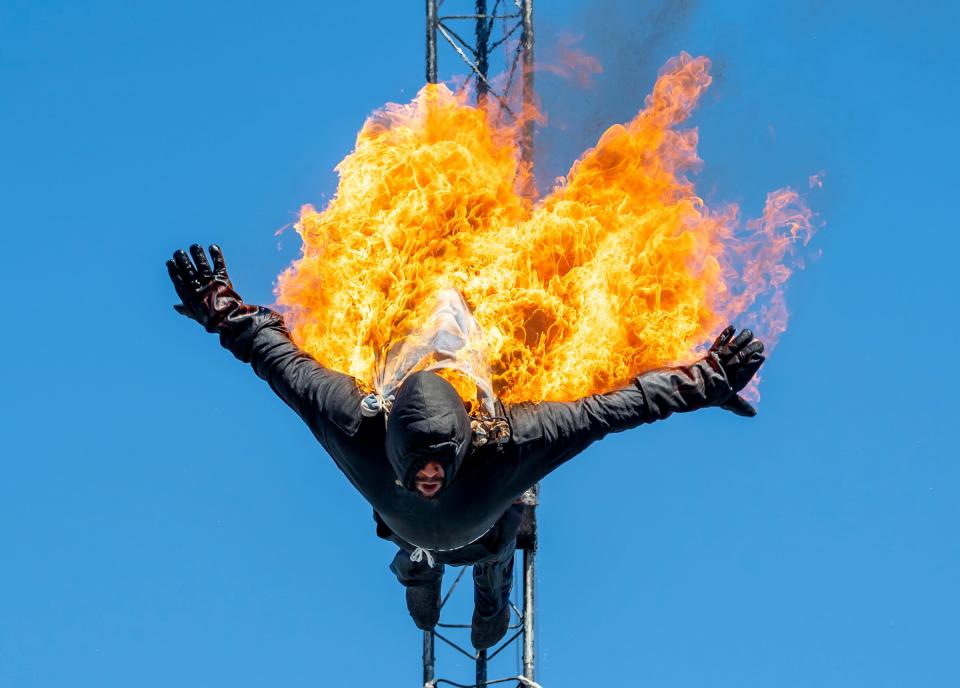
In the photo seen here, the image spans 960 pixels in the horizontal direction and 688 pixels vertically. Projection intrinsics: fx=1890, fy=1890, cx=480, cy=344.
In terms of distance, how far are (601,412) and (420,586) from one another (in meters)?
3.94

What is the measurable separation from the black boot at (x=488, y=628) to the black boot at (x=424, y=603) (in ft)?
1.25

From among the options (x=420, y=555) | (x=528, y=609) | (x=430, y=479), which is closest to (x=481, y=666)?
(x=528, y=609)

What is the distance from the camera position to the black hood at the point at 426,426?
13.1 meters

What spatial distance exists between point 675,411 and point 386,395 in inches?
86.6

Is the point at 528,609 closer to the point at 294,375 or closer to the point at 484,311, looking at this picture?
the point at 484,311

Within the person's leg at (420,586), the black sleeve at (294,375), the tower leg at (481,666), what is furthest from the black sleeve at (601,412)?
A: the tower leg at (481,666)

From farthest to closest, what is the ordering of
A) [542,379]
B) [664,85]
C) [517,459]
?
[664,85], [542,379], [517,459]

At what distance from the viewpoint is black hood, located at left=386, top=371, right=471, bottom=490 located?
13.1m

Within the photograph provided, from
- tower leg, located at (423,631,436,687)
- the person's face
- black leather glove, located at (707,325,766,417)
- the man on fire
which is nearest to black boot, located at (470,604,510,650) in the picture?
tower leg, located at (423,631,436,687)

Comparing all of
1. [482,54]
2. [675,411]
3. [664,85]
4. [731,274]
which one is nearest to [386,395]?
[675,411]

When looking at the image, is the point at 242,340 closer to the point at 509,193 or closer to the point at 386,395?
the point at 386,395

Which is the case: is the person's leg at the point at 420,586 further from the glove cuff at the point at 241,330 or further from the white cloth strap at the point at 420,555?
the glove cuff at the point at 241,330

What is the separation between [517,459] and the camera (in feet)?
46.3

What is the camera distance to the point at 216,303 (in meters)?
14.6
